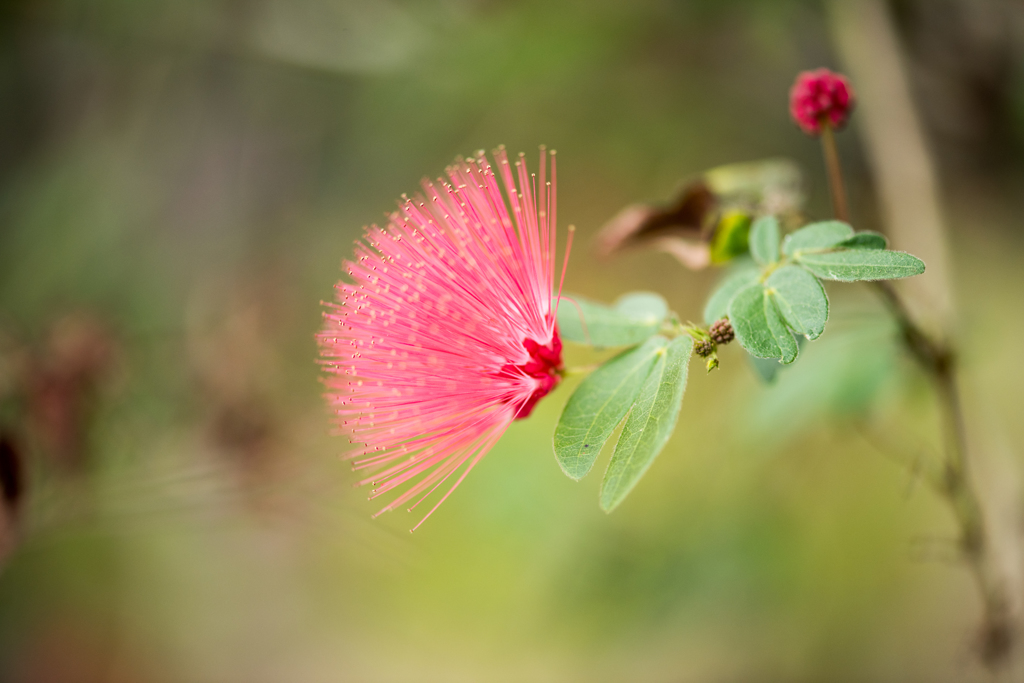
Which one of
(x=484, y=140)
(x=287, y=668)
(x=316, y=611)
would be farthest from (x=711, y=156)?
(x=287, y=668)

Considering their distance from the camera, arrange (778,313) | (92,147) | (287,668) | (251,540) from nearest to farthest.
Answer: (778,313) < (287,668) < (251,540) < (92,147)

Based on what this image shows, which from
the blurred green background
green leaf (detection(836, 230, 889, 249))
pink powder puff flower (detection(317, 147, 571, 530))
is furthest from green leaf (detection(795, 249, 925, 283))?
the blurred green background

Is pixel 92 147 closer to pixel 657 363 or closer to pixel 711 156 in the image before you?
pixel 711 156

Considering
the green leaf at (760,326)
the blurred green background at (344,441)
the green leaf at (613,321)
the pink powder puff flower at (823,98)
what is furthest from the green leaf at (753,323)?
the blurred green background at (344,441)

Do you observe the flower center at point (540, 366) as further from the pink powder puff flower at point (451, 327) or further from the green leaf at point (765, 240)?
the green leaf at point (765, 240)

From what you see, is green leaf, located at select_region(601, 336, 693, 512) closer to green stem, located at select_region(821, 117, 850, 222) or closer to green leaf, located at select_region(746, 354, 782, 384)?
green leaf, located at select_region(746, 354, 782, 384)

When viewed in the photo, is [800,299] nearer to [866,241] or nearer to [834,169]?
[866,241]
